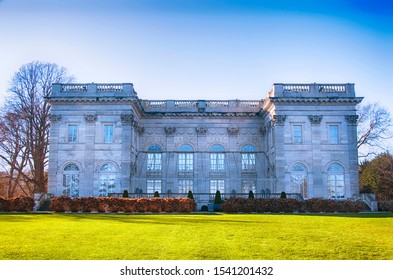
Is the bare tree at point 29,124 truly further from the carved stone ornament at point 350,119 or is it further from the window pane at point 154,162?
the carved stone ornament at point 350,119

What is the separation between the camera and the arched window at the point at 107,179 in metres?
30.7

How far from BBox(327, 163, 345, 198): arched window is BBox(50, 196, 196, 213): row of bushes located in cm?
1147

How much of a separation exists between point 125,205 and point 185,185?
1073 cm

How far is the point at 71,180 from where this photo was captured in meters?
30.8

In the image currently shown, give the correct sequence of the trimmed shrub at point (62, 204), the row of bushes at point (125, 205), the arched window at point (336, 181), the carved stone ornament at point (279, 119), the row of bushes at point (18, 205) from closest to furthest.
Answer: the trimmed shrub at point (62, 204) < the row of bushes at point (125, 205) < the row of bushes at point (18, 205) < the arched window at point (336, 181) < the carved stone ornament at point (279, 119)

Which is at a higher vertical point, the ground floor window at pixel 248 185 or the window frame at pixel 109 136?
the window frame at pixel 109 136

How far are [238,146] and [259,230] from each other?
920 inches

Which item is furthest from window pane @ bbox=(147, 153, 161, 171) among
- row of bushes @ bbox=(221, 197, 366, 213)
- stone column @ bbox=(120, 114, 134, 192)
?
row of bushes @ bbox=(221, 197, 366, 213)

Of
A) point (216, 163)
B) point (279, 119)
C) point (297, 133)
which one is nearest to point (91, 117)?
point (216, 163)

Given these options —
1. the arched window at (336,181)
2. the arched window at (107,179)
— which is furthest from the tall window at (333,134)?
the arched window at (107,179)

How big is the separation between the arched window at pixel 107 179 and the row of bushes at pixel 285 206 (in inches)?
366

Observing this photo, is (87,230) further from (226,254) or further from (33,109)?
(33,109)
